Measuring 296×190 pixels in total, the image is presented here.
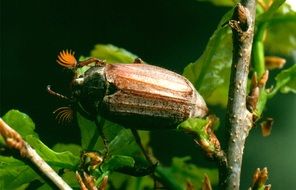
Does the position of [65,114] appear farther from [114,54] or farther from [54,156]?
[114,54]

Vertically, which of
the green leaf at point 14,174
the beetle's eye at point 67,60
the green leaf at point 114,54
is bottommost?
the green leaf at point 14,174

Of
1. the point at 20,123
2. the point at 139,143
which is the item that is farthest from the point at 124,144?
the point at 20,123

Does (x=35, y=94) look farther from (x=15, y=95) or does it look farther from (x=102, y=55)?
(x=102, y=55)

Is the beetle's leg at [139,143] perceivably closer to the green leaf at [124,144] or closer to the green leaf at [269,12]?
the green leaf at [124,144]

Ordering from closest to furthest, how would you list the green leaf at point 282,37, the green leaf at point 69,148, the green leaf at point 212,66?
the green leaf at point 212,66, the green leaf at point 69,148, the green leaf at point 282,37

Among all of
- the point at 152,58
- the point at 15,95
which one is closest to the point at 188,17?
the point at 152,58

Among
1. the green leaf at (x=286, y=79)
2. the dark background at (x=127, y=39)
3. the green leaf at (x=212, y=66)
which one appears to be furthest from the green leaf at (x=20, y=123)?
the dark background at (x=127, y=39)

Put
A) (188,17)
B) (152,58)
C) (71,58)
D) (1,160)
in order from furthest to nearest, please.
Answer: (188,17), (152,58), (71,58), (1,160)
